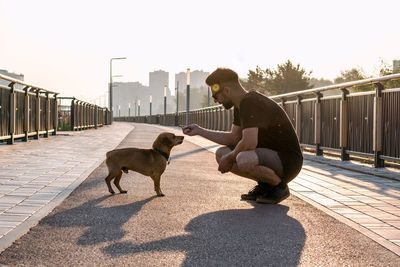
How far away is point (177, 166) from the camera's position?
902 cm

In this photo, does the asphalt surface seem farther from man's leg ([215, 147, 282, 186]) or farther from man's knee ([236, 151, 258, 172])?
man's knee ([236, 151, 258, 172])

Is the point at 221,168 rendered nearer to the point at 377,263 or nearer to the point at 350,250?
the point at 350,250

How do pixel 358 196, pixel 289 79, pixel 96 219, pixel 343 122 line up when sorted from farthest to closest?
pixel 289 79
pixel 343 122
pixel 358 196
pixel 96 219

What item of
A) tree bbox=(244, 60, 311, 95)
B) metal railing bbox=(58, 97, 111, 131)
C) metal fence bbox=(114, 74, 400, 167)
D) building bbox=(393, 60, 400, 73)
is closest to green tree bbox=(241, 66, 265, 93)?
tree bbox=(244, 60, 311, 95)

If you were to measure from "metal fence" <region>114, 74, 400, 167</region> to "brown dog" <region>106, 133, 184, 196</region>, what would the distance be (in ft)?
13.3

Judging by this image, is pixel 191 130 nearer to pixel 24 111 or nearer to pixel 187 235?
pixel 187 235

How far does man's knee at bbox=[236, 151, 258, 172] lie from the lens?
4.83 m

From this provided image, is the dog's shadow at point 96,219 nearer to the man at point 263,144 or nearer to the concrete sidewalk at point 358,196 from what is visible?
the man at point 263,144

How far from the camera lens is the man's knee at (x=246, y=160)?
15.8ft

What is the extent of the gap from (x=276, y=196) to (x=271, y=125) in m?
0.83

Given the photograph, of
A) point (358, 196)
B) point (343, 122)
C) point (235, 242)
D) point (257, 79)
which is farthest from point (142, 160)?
point (257, 79)

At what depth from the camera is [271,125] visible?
477 cm

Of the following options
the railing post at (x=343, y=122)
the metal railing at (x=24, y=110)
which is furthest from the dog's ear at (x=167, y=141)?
the metal railing at (x=24, y=110)

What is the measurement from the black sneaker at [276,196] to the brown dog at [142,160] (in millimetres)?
1186
